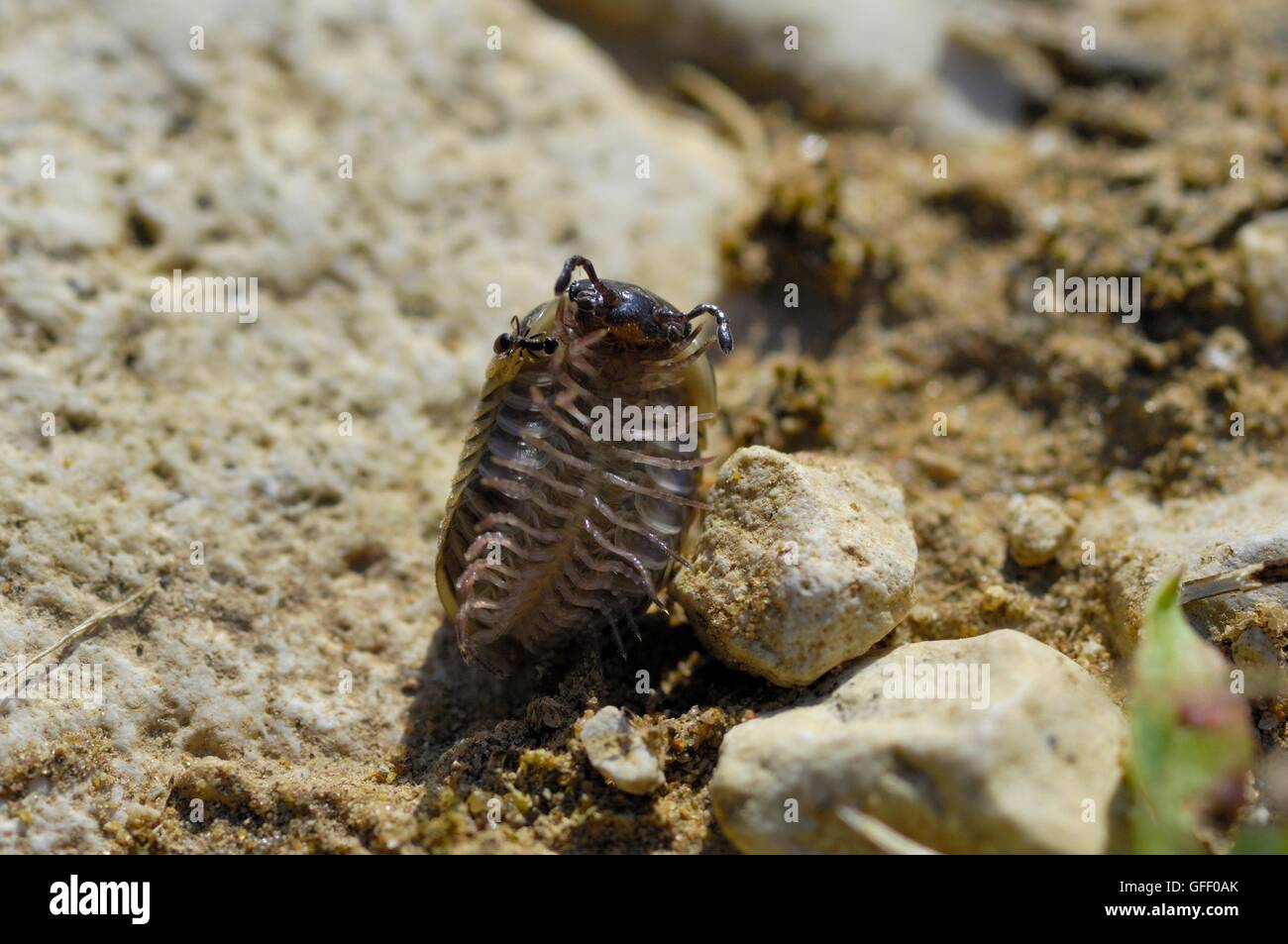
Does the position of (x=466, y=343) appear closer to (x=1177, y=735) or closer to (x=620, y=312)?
(x=620, y=312)

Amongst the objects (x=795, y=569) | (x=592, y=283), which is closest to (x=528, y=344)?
(x=592, y=283)

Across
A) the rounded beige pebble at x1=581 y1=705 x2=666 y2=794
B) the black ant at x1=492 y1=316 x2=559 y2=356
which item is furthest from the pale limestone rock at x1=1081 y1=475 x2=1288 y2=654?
the black ant at x1=492 y1=316 x2=559 y2=356

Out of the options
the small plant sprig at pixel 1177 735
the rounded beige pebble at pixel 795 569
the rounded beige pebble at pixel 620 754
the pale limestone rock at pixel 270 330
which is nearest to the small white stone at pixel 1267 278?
the rounded beige pebble at pixel 795 569

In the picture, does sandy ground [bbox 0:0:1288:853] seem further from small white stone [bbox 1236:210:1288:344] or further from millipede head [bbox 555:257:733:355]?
millipede head [bbox 555:257:733:355]

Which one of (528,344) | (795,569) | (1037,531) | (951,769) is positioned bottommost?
(951,769)

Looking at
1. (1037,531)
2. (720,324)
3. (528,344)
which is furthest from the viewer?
(1037,531)

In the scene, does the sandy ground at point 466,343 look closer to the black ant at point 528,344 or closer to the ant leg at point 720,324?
the ant leg at point 720,324
